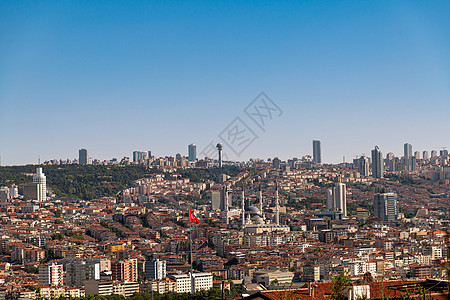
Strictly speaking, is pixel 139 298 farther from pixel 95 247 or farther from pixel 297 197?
pixel 297 197

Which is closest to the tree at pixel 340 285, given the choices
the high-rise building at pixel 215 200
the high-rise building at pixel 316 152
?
the high-rise building at pixel 215 200

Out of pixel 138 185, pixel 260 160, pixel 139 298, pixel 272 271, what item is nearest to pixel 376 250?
pixel 272 271

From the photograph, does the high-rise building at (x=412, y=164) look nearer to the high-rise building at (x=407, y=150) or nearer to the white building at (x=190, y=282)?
the high-rise building at (x=407, y=150)

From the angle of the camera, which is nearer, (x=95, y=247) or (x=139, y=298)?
(x=139, y=298)

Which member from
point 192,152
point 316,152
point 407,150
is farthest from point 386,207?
point 192,152

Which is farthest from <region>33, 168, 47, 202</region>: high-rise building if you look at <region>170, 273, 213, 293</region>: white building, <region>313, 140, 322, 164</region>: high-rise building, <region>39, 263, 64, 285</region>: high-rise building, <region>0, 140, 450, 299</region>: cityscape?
<region>170, 273, 213, 293</region>: white building
